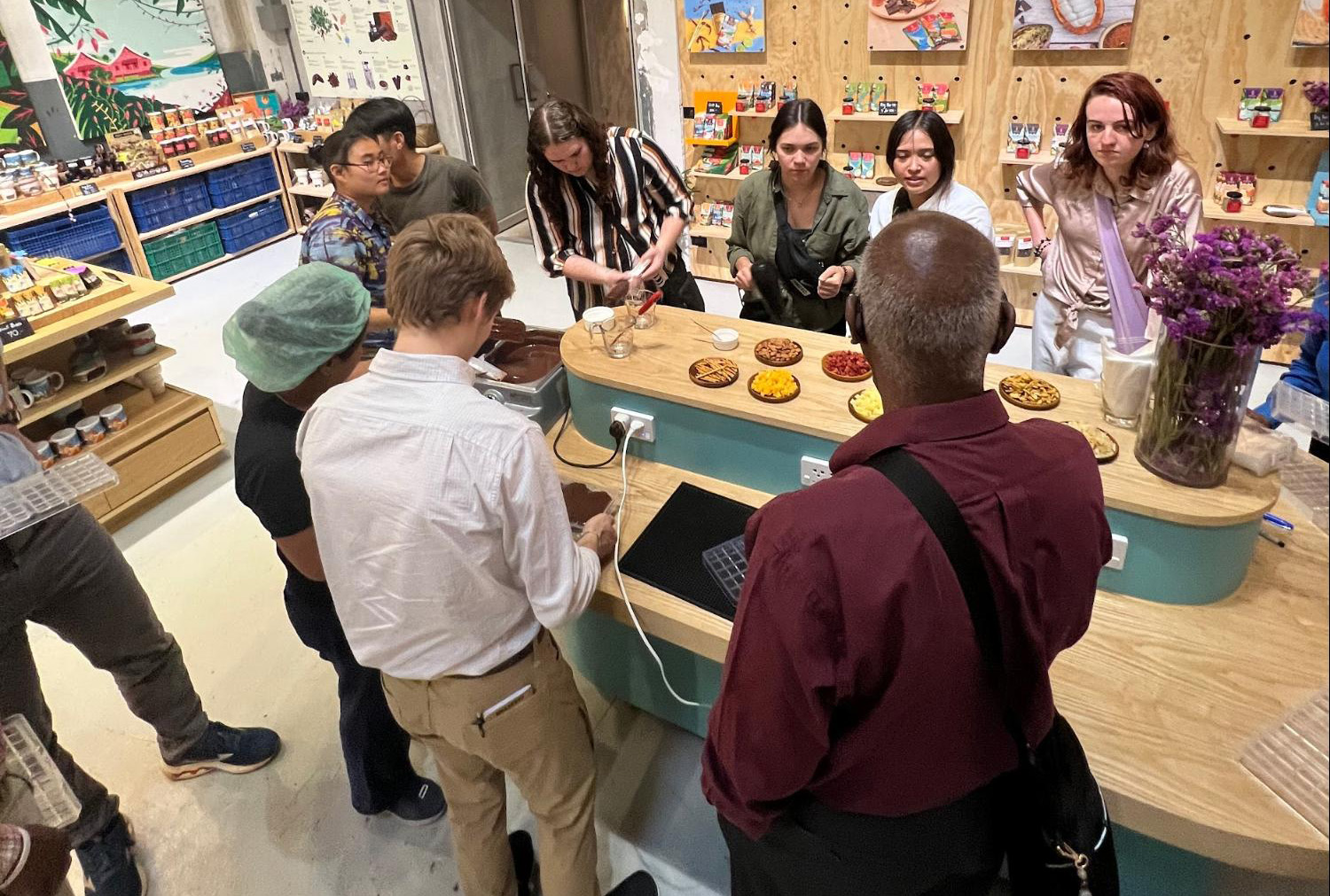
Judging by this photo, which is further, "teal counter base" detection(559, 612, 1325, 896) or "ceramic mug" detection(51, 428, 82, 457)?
"ceramic mug" detection(51, 428, 82, 457)

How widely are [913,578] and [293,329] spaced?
1365 millimetres

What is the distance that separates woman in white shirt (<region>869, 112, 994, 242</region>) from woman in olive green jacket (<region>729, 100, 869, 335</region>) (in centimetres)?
18

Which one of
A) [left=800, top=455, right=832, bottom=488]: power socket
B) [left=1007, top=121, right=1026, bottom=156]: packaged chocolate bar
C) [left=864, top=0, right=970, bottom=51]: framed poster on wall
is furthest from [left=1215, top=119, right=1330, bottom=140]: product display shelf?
[left=800, top=455, right=832, bottom=488]: power socket

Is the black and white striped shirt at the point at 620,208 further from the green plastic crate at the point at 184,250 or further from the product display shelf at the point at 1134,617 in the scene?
the green plastic crate at the point at 184,250

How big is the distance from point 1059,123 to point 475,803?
434cm

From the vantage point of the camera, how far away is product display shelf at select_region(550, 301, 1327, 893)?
4.19ft

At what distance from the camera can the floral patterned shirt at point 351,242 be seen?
104 inches

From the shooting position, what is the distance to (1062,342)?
2701 mm

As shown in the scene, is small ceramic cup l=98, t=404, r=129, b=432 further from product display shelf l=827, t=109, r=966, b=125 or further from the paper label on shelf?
product display shelf l=827, t=109, r=966, b=125

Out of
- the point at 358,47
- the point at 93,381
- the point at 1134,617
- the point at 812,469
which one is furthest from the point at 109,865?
the point at 358,47

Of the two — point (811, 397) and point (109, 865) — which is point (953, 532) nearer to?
point (811, 397)

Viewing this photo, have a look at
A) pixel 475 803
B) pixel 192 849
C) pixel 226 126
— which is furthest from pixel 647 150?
pixel 226 126

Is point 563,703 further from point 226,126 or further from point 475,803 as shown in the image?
point 226,126

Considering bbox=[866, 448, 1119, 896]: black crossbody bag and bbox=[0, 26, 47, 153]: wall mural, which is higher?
bbox=[0, 26, 47, 153]: wall mural
